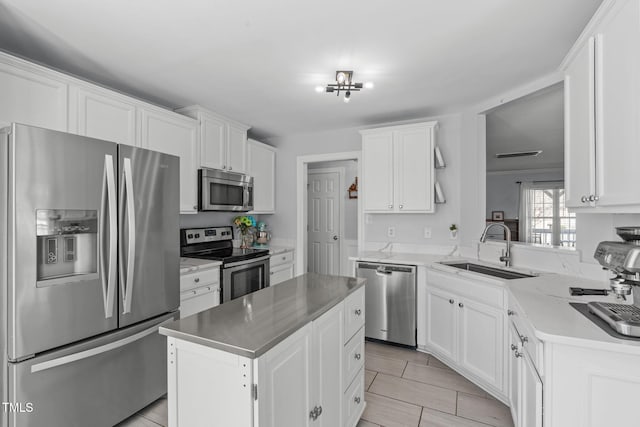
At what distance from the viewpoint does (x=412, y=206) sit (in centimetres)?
324

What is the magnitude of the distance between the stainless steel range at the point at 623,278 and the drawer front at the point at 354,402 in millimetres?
1269

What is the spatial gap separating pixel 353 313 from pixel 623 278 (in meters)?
1.24

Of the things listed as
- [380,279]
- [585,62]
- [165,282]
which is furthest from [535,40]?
[165,282]

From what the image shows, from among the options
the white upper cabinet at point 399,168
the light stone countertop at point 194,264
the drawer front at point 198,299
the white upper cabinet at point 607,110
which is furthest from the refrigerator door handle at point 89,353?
the white upper cabinet at point 399,168

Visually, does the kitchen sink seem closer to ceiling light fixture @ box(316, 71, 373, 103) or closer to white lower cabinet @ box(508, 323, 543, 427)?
white lower cabinet @ box(508, 323, 543, 427)

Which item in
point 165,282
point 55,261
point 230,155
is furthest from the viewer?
point 230,155

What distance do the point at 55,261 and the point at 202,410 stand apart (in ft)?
3.94

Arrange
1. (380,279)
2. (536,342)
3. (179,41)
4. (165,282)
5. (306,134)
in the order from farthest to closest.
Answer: (306,134) < (380,279) < (165,282) < (179,41) < (536,342)

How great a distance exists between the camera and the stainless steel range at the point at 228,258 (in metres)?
2.94

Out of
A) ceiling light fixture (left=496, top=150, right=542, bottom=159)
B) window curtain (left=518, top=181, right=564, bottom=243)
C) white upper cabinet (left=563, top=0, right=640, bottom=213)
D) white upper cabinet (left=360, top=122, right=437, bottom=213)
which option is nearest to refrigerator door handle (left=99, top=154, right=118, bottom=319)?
white upper cabinet (left=360, top=122, right=437, bottom=213)

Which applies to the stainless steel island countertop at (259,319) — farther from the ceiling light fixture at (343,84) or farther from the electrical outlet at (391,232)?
the electrical outlet at (391,232)

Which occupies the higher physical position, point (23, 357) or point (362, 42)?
point (362, 42)

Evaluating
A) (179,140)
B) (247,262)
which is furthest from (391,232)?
(179,140)

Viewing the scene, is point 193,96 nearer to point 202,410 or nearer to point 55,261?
point 55,261
